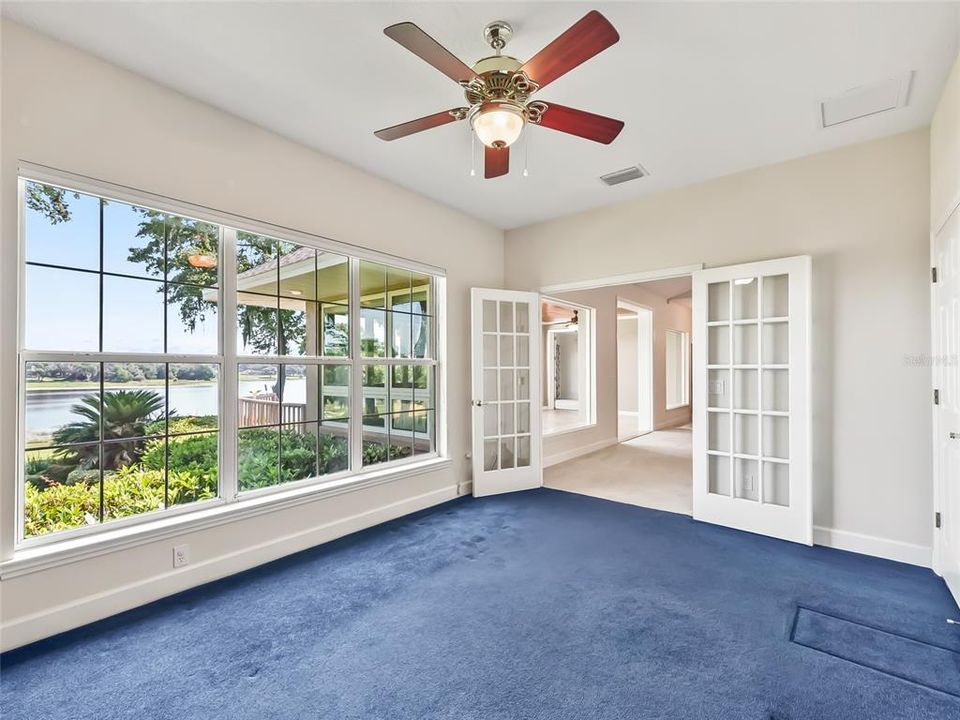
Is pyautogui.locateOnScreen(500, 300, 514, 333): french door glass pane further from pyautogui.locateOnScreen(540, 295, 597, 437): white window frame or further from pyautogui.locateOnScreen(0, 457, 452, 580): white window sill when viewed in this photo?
pyautogui.locateOnScreen(540, 295, 597, 437): white window frame

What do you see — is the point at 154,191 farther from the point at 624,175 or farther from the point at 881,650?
the point at 881,650

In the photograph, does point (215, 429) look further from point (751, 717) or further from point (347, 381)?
point (751, 717)

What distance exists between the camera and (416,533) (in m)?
3.43

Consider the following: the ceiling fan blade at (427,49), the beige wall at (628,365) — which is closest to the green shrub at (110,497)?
the ceiling fan blade at (427,49)

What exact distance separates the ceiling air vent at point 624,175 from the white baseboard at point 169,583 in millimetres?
3343

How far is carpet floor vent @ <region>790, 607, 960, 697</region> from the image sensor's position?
184cm

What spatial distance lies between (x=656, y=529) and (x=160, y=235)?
404 cm

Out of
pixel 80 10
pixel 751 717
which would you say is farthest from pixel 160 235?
pixel 751 717

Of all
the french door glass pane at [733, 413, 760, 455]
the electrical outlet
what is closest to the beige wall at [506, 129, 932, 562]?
the french door glass pane at [733, 413, 760, 455]

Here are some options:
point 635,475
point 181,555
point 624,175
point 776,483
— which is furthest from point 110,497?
point 635,475

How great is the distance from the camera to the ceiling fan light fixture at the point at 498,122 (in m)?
2.01

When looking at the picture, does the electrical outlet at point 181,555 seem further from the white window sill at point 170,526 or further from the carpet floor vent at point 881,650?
the carpet floor vent at point 881,650

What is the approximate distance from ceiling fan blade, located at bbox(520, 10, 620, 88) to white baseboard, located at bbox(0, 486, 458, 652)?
10.3ft

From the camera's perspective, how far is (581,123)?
7.10 feet
